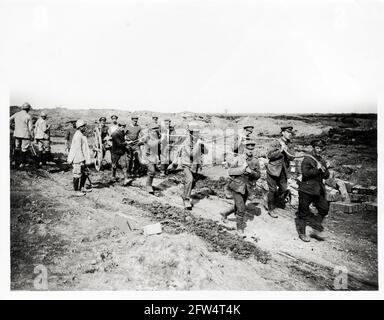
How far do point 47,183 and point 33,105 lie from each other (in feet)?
5.95

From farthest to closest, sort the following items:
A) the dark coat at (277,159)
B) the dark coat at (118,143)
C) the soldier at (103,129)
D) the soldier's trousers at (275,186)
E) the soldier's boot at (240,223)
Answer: the soldier at (103,129)
the dark coat at (118,143)
the soldier's trousers at (275,186)
the dark coat at (277,159)
the soldier's boot at (240,223)

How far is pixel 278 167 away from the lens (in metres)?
7.87

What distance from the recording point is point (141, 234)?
22.7 ft

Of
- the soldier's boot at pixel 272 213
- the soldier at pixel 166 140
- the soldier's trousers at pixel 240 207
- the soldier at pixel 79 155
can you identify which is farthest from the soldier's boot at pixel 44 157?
the soldier's boot at pixel 272 213

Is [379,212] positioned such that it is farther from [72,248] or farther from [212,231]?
[72,248]

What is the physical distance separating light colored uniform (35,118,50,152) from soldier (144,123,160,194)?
8.17 ft

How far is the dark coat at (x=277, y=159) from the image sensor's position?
785cm

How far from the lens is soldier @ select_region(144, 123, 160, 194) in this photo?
8602mm

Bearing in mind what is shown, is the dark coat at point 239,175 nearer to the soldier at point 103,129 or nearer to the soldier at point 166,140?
the soldier at point 166,140

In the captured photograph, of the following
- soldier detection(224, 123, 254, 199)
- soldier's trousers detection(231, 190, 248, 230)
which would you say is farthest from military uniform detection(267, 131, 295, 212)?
soldier's trousers detection(231, 190, 248, 230)

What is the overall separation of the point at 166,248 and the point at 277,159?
3204mm

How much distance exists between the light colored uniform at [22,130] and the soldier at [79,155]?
1.10 metres

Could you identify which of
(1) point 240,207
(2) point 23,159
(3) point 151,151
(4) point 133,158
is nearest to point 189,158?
(3) point 151,151

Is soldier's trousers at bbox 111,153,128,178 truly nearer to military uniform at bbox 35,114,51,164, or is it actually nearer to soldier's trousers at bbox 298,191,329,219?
military uniform at bbox 35,114,51,164
